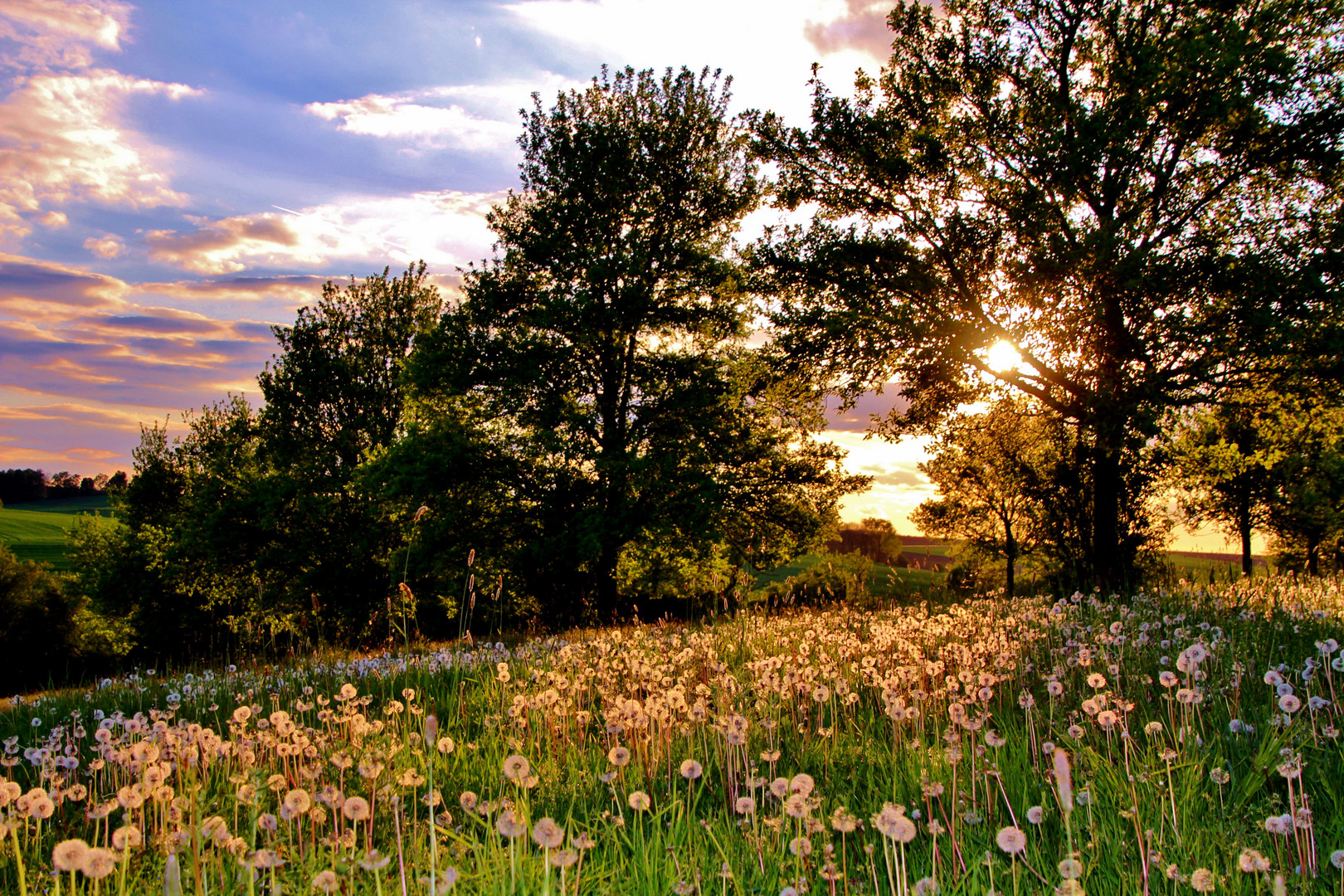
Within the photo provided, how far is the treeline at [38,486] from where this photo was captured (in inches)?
3637

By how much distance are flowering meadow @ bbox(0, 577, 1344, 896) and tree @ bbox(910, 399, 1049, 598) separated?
13.6m

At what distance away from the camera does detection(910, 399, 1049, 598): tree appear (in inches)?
750

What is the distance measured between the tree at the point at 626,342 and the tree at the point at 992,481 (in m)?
4.47

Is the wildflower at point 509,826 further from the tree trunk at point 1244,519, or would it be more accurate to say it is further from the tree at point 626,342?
the tree trunk at point 1244,519

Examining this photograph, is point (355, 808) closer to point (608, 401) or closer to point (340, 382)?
point (608, 401)

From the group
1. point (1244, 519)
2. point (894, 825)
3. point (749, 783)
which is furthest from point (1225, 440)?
point (894, 825)

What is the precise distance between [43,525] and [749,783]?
10007 centimetres

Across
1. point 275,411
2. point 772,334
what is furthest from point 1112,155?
point 275,411

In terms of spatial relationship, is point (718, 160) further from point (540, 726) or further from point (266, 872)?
point (266, 872)

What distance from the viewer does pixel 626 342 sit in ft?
70.1

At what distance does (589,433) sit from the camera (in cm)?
2081

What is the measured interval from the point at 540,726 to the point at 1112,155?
15321 millimetres

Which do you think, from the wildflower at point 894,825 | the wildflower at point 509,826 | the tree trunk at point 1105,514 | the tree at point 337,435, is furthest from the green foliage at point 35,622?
the wildflower at point 894,825

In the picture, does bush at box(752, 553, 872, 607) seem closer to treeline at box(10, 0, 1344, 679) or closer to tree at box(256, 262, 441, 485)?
treeline at box(10, 0, 1344, 679)
